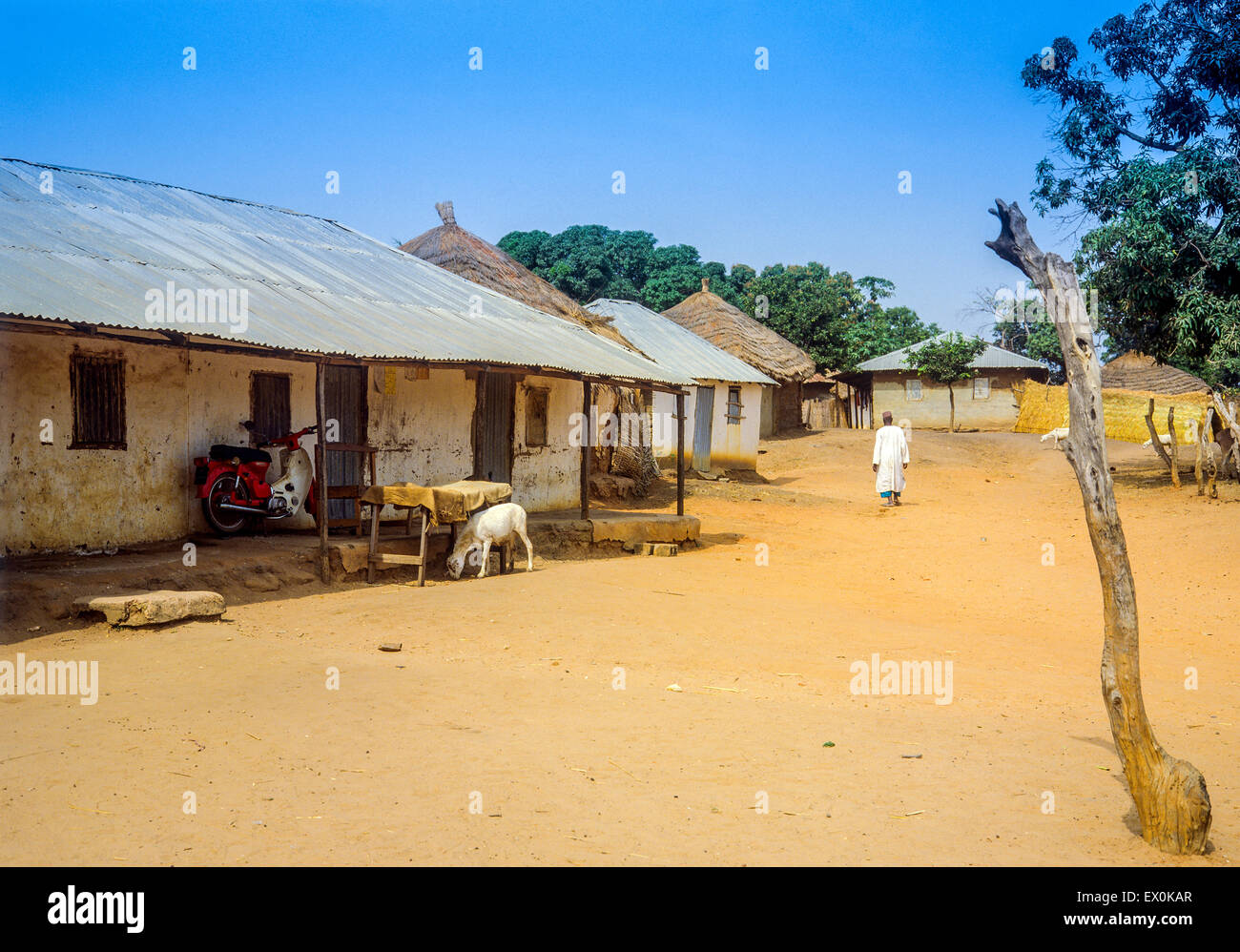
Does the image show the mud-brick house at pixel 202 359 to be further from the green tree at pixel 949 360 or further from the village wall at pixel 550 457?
the green tree at pixel 949 360

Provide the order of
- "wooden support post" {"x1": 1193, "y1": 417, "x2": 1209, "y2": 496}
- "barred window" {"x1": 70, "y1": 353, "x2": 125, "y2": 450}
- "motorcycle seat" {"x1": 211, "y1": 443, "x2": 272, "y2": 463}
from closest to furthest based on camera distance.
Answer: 1. "barred window" {"x1": 70, "y1": 353, "x2": 125, "y2": 450}
2. "motorcycle seat" {"x1": 211, "y1": 443, "x2": 272, "y2": 463}
3. "wooden support post" {"x1": 1193, "y1": 417, "x2": 1209, "y2": 496}

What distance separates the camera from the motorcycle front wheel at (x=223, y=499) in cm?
1152

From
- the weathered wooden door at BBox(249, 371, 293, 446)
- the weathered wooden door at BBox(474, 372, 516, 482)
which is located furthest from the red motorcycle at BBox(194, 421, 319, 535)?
the weathered wooden door at BBox(474, 372, 516, 482)

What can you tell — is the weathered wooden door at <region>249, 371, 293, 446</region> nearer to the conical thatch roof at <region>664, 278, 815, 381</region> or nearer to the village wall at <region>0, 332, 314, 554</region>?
the village wall at <region>0, 332, 314, 554</region>

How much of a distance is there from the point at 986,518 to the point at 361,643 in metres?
13.4

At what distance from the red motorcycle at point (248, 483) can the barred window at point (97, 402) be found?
99cm

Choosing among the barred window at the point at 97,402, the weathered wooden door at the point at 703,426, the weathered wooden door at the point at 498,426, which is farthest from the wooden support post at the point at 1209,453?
the barred window at the point at 97,402

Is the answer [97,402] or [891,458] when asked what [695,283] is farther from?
[97,402]

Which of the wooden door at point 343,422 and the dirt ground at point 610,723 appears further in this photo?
the wooden door at point 343,422

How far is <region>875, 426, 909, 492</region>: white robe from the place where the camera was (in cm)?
2000

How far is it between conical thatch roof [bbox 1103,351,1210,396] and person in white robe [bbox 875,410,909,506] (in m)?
21.7
